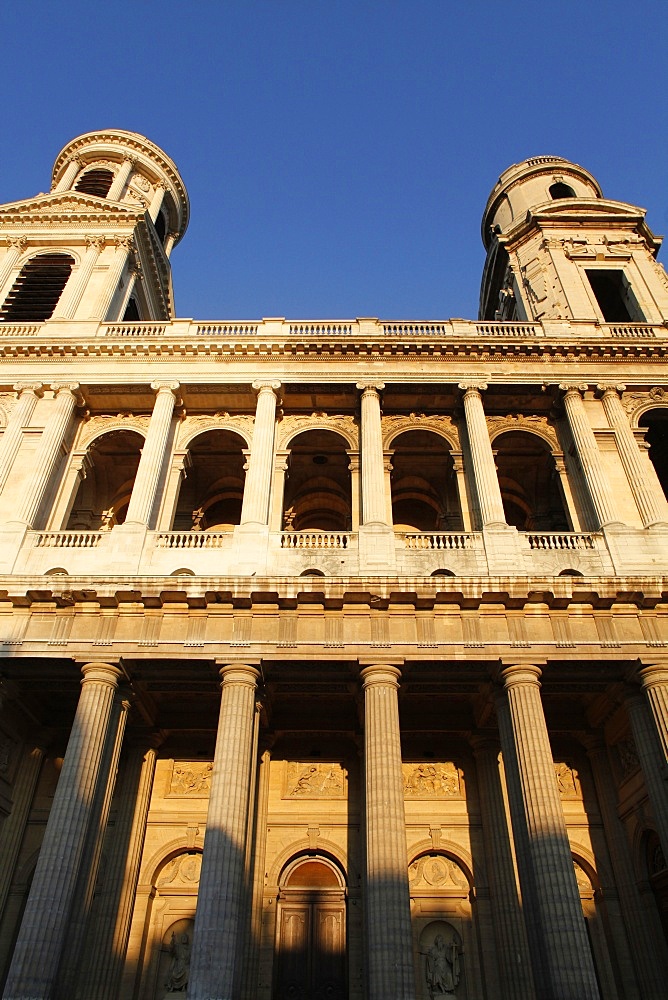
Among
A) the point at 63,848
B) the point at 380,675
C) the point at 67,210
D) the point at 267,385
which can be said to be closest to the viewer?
the point at 63,848

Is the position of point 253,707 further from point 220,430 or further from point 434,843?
point 220,430

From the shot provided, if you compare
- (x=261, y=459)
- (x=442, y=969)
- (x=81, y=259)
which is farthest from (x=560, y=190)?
(x=442, y=969)

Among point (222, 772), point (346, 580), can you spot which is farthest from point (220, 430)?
point (222, 772)

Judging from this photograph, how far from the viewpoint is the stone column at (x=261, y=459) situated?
732 inches

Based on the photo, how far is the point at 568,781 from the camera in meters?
19.0

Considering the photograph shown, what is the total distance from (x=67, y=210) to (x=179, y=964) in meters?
24.7

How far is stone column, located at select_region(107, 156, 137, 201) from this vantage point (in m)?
32.5

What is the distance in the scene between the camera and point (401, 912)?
13.1 metres

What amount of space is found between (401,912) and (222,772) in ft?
13.4

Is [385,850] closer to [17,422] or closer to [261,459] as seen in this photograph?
[261,459]

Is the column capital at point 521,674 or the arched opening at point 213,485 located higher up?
the arched opening at point 213,485

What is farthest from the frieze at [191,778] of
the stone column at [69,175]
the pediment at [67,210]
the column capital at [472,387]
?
the stone column at [69,175]

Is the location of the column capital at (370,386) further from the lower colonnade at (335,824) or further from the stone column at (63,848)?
the stone column at (63,848)

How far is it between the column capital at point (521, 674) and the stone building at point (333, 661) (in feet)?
0.15
